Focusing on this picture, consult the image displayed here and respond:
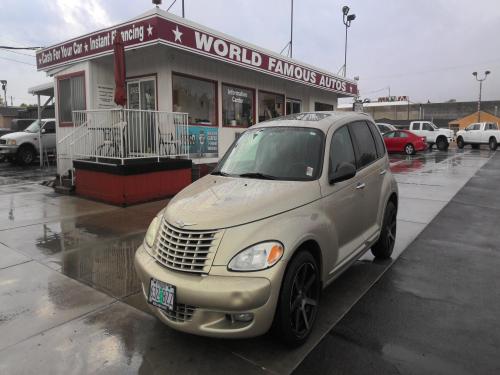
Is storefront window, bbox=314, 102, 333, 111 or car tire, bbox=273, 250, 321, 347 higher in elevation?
storefront window, bbox=314, 102, 333, 111

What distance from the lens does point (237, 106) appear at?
13.2 metres

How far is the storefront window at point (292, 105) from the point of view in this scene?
16.1 metres

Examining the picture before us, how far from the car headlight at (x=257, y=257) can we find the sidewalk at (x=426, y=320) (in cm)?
84

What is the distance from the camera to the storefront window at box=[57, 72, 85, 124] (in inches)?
456

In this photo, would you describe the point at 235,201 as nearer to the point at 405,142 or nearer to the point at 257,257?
the point at 257,257

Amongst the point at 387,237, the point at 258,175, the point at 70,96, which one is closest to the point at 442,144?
the point at 70,96

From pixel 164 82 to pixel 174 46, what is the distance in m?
1.60

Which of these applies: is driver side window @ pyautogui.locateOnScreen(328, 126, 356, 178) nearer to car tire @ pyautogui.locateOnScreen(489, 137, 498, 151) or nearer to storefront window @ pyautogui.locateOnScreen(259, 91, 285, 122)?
storefront window @ pyautogui.locateOnScreen(259, 91, 285, 122)

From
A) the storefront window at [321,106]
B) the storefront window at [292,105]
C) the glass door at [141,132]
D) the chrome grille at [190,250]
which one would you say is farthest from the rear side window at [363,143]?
the storefront window at [321,106]

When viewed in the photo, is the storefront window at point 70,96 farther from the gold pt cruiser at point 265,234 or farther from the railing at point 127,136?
the gold pt cruiser at point 265,234

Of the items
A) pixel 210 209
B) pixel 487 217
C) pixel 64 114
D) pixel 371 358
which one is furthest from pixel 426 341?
pixel 64 114

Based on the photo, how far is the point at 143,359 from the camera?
10.2 ft

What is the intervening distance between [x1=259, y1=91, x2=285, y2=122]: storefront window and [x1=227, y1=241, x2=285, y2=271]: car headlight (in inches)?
462

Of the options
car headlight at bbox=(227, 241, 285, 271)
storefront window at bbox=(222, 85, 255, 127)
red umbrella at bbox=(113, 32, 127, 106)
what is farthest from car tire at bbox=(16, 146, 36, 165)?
car headlight at bbox=(227, 241, 285, 271)
